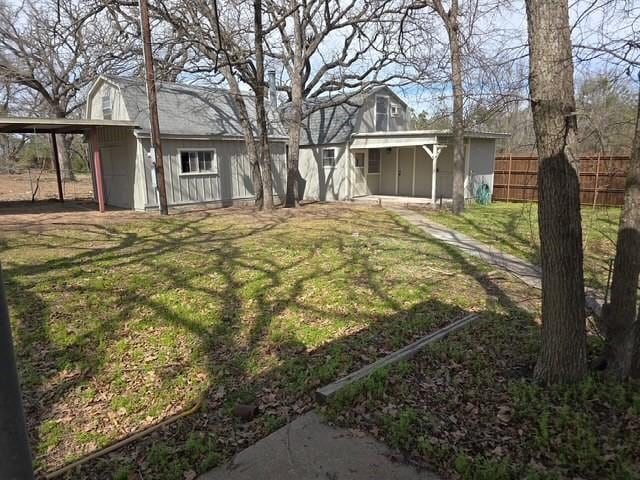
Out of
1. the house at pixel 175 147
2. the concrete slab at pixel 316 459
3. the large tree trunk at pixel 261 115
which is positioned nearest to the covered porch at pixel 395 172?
the house at pixel 175 147

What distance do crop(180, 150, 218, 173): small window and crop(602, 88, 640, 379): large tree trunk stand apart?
1337cm

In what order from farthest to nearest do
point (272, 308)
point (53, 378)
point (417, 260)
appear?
point (417, 260), point (272, 308), point (53, 378)

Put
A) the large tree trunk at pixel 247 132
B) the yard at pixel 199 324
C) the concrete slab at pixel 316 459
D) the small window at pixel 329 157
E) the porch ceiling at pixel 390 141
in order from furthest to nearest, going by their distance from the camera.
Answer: the small window at pixel 329 157, the porch ceiling at pixel 390 141, the large tree trunk at pixel 247 132, the yard at pixel 199 324, the concrete slab at pixel 316 459

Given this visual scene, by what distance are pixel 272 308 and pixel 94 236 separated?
20.2ft

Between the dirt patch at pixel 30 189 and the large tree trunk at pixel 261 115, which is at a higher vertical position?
the large tree trunk at pixel 261 115

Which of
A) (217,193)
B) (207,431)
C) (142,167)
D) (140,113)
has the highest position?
(140,113)

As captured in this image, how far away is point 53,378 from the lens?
12.1 feet

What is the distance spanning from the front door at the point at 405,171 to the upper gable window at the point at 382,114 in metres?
1.44

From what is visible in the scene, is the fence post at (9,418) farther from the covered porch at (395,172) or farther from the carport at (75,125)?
the covered porch at (395,172)

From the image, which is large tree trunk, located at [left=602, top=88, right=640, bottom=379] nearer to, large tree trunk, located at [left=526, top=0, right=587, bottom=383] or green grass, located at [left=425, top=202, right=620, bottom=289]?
large tree trunk, located at [left=526, top=0, right=587, bottom=383]

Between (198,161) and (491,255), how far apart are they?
10.6 metres

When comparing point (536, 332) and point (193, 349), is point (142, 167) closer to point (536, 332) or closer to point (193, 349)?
point (193, 349)

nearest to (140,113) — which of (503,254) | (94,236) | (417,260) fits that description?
(94,236)

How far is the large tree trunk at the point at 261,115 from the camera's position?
39.0 ft
